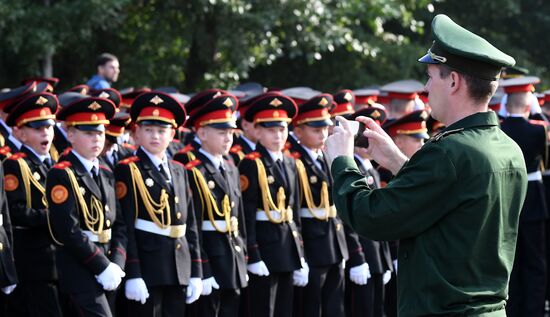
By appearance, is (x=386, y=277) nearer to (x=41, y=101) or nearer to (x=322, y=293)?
(x=322, y=293)

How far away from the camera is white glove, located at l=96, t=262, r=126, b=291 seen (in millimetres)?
6480

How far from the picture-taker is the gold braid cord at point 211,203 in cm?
744

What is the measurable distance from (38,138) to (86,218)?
0.93 meters

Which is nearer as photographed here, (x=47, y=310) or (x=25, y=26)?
(x=47, y=310)

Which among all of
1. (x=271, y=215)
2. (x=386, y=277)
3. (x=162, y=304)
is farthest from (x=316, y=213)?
(x=162, y=304)

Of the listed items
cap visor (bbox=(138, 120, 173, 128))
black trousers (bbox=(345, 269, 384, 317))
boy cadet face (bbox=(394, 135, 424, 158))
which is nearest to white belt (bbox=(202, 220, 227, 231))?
cap visor (bbox=(138, 120, 173, 128))

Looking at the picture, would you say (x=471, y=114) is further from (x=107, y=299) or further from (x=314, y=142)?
(x=314, y=142)

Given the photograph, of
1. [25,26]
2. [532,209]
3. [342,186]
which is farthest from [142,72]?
[342,186]

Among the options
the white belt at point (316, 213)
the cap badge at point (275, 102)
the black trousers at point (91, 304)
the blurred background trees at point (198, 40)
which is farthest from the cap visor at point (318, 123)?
the blurred background trees at point (198, 40)

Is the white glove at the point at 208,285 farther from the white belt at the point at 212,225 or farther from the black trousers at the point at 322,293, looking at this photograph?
the black trousers at the point at 322,293

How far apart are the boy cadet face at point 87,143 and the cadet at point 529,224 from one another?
4.59 m

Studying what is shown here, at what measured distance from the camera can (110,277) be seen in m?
6.49

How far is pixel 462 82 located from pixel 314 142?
470 centimetres

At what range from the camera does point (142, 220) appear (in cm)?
698
